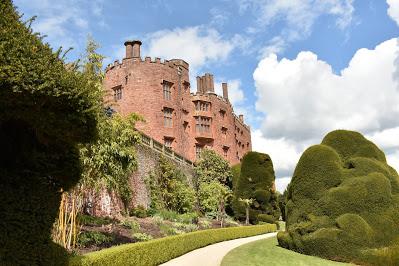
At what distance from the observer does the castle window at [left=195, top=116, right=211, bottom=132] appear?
46156mm

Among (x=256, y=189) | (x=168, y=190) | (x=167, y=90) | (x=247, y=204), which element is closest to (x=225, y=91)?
(x=167, y=90)

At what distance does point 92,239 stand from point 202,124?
3267 cm

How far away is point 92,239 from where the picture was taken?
14.5 metres

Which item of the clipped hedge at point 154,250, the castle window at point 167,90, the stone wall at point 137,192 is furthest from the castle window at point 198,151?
the clipped hedge at point 154,250

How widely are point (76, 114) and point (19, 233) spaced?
8.30 ft

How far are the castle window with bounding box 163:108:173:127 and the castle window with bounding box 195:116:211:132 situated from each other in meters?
5.06

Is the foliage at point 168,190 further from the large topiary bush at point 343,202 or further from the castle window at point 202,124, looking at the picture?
the castle window at point 202,124

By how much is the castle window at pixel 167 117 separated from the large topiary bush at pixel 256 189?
9.65 meters

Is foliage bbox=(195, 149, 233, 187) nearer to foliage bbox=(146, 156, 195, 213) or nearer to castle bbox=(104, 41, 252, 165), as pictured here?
castle bbox=(104, 41, 252, 165)

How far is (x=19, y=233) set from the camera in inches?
295

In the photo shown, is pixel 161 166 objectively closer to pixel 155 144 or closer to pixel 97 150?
pixel 155 144

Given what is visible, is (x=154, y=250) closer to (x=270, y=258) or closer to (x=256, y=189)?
(x=270, y=258)

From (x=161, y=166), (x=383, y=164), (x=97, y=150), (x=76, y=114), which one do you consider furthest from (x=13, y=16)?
(x=161, y=166)

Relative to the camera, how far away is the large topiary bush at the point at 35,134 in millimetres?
6645
